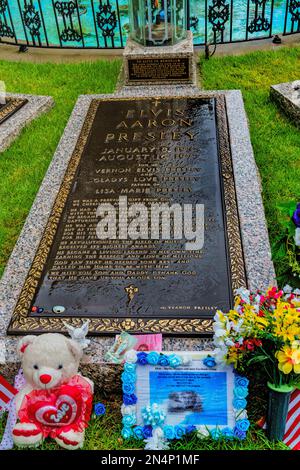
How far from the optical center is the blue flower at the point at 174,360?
9.66 feet

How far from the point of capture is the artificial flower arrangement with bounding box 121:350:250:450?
2.94 meters

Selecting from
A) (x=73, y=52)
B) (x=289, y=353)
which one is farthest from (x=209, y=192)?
(x=73, y=52)

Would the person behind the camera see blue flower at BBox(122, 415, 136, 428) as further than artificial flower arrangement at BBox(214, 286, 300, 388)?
Yes

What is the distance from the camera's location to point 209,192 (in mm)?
4422

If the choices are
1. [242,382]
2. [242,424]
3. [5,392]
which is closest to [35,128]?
[5,392]

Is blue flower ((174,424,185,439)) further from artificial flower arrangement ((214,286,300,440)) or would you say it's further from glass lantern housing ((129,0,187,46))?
glass lantern housing ((129,0,187,46))

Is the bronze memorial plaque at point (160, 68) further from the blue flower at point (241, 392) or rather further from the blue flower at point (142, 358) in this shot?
the blue flower at point (241, 392)

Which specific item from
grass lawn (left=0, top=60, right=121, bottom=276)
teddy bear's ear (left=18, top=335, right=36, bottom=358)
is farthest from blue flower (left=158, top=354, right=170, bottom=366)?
grass lawn (left=0, top=60, right=121, bottom=276)

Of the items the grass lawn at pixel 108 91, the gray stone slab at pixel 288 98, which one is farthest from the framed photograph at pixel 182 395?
the gray stone slab at pixel 288 98

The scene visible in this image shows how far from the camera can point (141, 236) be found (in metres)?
4.01

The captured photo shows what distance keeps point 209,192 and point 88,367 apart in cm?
194

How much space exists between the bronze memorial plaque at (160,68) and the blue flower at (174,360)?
467 cm

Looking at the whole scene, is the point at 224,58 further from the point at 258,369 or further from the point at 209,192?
the point at 258,369

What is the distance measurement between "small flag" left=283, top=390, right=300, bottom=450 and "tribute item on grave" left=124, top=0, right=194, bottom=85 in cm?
473
